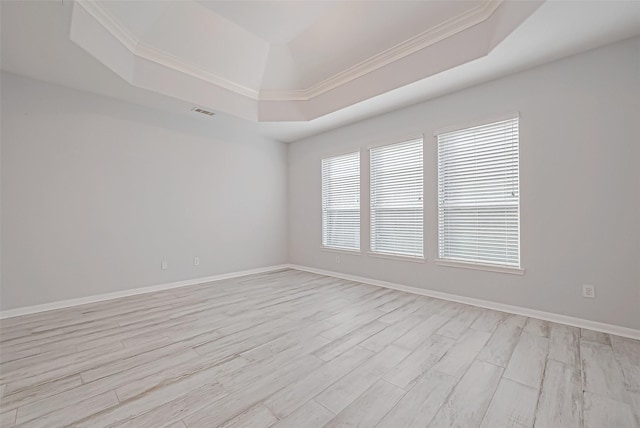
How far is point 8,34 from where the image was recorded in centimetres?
250

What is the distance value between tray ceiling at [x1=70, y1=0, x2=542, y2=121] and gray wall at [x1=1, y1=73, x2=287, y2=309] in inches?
32.8

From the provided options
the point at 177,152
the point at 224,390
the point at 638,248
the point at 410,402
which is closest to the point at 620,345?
the point at 638,248

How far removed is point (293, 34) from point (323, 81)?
81 cm

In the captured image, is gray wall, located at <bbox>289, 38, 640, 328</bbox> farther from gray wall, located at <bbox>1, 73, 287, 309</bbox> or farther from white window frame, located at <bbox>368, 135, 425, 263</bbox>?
gray wall, located at <bbox>1, 73, 287, 309</bbox>

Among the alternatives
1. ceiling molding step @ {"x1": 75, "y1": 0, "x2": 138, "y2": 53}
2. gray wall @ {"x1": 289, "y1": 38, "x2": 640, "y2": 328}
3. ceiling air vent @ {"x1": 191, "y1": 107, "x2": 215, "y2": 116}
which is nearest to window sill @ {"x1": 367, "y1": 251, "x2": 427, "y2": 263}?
gray wall @ {"x1": 289, "y1": 38, "x2": 640, "y2": 328}

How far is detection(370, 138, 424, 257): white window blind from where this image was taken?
4.02m

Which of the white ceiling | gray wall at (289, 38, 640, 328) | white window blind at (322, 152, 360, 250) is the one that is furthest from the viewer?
white window blind at (322, 152, 360, 250)

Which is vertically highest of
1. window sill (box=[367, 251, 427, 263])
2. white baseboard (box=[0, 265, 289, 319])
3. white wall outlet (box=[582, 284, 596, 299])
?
window sill (box=[367, 251, 427, 263])

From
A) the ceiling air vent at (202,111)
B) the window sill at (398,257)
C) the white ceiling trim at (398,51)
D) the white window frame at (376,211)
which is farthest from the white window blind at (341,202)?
the ceiling air vent at (202,111)

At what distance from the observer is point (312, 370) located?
1957mm

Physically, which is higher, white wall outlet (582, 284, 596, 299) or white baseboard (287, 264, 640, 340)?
white wall outlet (582, 284, 596, 299)

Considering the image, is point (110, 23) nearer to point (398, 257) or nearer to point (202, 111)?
point (202, 111)

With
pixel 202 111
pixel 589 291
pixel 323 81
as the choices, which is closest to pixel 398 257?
pixel 589 291

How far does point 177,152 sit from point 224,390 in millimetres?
3868
